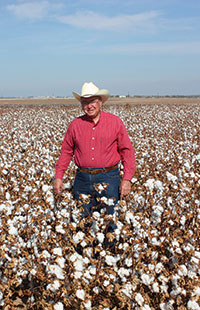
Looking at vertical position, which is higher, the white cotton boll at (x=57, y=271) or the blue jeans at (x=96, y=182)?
the blue jeans at (x=96, y=182)

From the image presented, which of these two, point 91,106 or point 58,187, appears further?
point 58,187

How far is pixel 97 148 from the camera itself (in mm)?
3932

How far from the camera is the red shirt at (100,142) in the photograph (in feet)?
12.9

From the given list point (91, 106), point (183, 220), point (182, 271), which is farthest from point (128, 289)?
point (91, 106)

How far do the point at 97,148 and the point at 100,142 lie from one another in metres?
0.08

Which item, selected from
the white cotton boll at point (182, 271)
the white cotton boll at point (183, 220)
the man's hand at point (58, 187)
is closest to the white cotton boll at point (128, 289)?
the white cotton boll at point (182, 271)

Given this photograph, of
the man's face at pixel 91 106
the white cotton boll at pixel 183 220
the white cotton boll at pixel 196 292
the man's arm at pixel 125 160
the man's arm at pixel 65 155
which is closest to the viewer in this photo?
the white cotton boll at pixel 196 292

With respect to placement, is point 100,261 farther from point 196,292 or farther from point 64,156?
point 64,156

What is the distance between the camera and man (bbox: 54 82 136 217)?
3912 millimetres

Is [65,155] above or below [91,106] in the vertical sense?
below

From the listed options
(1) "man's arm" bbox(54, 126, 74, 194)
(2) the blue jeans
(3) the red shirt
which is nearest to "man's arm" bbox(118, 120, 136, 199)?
(3) the red shirt

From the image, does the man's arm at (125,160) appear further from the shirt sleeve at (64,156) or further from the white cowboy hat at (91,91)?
the shirt sleeve at (64,156)

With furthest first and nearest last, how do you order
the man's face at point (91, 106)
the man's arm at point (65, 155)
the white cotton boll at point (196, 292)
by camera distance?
the man's arm at point (65, 155), the man's face at point (91, 106), the white cotton boll at point (196, 292)

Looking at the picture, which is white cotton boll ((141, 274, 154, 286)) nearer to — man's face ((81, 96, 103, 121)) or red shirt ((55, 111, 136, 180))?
red shirt ((55, 111, 136, 180))
